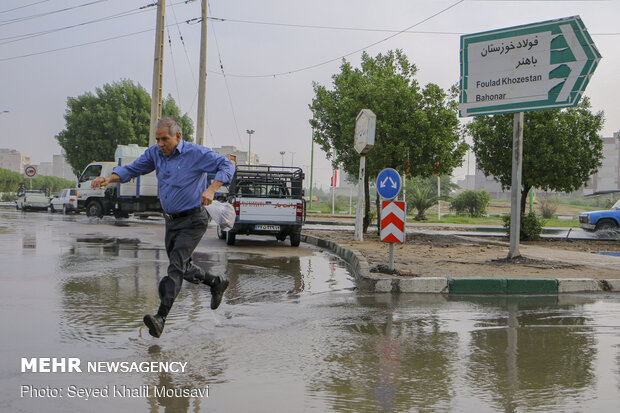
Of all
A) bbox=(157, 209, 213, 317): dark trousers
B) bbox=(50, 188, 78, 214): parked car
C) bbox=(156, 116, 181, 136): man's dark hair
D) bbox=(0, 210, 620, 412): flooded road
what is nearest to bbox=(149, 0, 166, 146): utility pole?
bbox=(50, 188, 78, 214): parked car

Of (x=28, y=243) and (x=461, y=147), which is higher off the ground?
(x=461, y=147)

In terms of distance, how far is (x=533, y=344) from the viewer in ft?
16.2

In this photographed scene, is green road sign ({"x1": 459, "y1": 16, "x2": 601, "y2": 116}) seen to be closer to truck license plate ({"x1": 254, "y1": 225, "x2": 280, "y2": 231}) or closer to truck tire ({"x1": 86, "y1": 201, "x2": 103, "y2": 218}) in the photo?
truck license plate ({"x1": 254, "y1": 225, "x2": 280, "y2": 231})

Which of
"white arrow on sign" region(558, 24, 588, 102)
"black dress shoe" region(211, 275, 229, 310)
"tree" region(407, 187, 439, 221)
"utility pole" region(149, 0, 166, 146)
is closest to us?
"black dress shoe" region(211, 275, 229, 310)

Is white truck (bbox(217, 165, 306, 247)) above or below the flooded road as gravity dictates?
above

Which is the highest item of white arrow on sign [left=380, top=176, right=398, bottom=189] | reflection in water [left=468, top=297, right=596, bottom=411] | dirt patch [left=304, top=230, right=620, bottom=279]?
white arrow on sign [left=380, top=176, right=398, bottom=189]

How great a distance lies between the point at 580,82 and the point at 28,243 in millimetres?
12538

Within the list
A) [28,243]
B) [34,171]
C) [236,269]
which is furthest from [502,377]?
[34,171]

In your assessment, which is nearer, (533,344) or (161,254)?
(533,344)

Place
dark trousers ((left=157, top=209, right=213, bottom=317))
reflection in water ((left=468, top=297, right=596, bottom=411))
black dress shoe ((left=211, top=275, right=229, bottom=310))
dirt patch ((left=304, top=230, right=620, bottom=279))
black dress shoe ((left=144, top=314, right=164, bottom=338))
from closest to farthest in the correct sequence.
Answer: reflection in water ((left=468, top=297, right=596, bottom=411)) < black dress shoe ((left=144, top=314, right=164, bottom=338)) < dark trousers ((left=157, top=209, right=213, bottom=317)) < black dress shoe ((left=211, top=275, right=229, bottom=310)) < dirt patch ((left=304, top=230, right=620, bottom=279))

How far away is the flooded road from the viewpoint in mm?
3432

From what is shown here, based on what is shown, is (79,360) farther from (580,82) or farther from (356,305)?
(580,82)

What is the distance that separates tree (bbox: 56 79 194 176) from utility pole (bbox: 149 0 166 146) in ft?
74.4

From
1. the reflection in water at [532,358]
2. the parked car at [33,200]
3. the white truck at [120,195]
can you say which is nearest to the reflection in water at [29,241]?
the reflection in water at [532,358]
